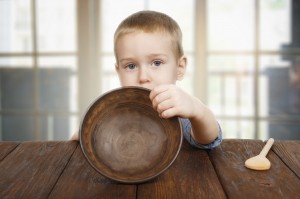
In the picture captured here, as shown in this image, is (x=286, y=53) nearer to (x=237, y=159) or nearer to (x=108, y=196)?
(x=237, y=159)

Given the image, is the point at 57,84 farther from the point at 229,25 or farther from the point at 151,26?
the point at 151,26

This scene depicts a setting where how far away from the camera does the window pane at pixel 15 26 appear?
3.03 metres

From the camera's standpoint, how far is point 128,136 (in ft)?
2.63

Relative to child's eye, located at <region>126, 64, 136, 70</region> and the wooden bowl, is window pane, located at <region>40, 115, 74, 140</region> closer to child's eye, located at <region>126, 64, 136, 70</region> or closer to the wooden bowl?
child's eye, located at <region>126, 64, 136, 70</region>

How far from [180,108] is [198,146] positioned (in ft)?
0.80

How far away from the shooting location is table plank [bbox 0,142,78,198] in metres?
0.69

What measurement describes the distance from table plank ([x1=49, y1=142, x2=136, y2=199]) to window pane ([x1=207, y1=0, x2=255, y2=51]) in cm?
222

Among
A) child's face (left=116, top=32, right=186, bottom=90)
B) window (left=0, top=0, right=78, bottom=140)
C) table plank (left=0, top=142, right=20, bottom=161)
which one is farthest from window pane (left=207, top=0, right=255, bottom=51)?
table plank (left=0, top=142, right=20, bottom=161)

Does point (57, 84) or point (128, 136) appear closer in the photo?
point (128, 136)

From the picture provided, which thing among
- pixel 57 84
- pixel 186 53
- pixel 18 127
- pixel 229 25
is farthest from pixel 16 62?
pixel 229 25

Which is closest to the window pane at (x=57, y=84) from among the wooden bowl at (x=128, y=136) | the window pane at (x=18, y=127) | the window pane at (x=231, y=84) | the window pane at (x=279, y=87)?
the window pane at (x=18, y=127)

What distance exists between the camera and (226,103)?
3.06 meters

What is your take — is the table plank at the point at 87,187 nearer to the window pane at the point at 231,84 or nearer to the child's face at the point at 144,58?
the child's face at the point at 144,58

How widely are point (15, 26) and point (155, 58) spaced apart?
2.31 metres
